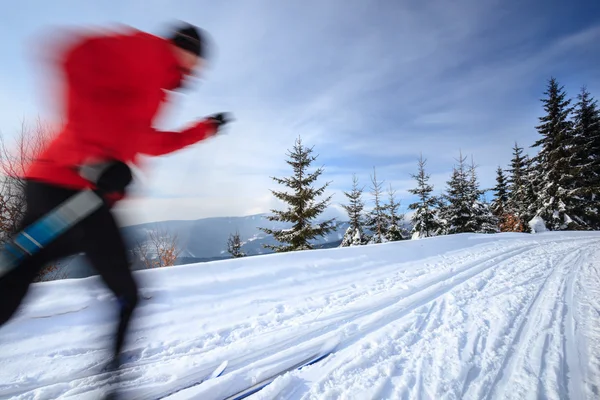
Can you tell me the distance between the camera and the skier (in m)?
1.02

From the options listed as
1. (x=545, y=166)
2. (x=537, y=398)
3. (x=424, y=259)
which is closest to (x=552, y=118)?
(x=545, y=166)

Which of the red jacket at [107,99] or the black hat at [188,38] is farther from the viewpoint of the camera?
the black hat at [188,38]

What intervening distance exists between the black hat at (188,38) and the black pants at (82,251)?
0.90m

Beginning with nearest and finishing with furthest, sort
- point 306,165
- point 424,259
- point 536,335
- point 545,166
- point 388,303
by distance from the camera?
point 536,335, point 388,303, point 424,259, point 306,165, point 545,166

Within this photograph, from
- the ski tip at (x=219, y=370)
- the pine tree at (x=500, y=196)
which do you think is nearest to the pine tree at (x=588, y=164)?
the pine tree at (x=500, y=196)

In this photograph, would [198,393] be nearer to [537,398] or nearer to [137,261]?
[137,261]

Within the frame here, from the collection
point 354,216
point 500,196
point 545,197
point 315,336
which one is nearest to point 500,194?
point 500,196

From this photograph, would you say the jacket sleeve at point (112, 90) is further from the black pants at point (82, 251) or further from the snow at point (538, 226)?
the snow at point (538, 226)

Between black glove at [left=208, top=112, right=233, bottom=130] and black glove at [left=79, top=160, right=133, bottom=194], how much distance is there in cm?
54

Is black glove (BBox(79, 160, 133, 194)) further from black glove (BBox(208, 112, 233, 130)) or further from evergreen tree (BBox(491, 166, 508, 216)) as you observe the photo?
evergreen tree (BBox(491, 166, 508, 216))

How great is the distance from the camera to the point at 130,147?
123 centimetres

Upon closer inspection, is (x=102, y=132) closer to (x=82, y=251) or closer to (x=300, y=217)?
(x=82, y=251)

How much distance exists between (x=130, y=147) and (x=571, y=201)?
97.8 feet

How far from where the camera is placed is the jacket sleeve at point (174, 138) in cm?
130
